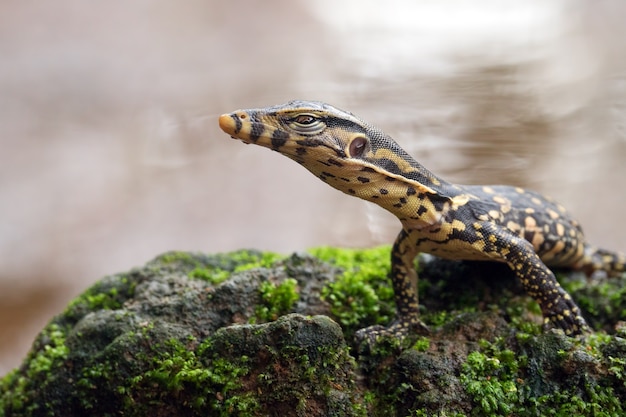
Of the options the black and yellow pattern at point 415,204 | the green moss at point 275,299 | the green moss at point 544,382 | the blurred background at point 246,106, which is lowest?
the green moss at point 544,382

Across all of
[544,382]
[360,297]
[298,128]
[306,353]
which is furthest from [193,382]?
[544,382]

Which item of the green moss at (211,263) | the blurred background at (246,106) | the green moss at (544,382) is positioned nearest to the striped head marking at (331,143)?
the green moss at (544,382)

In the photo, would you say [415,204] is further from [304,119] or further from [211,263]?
[211,263]

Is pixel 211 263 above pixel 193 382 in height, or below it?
above

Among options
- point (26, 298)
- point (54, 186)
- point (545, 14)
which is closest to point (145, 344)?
point (26, 298)

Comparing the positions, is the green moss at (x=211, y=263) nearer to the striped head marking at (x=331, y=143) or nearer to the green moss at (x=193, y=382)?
the green moss at (x=193, y=382)

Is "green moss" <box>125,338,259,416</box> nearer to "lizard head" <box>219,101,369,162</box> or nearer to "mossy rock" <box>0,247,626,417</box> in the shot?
"mossy rock" <box>0,247,626,417</box>

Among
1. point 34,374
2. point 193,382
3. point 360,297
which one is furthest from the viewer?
point 360,297
